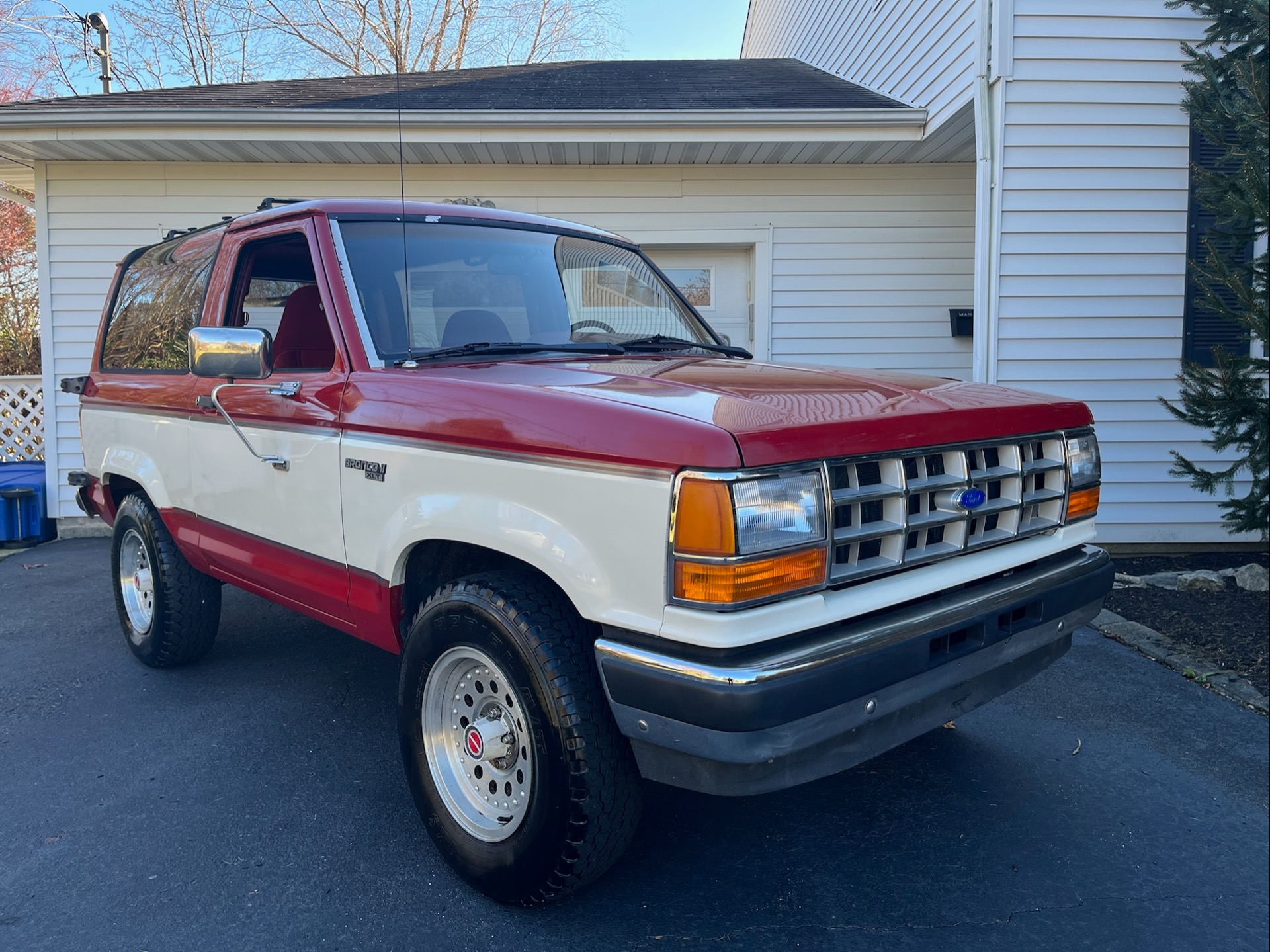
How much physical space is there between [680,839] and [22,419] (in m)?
8.95

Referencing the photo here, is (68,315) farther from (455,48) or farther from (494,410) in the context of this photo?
(455,48)

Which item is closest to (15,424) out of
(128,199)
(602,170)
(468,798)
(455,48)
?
(128,199)

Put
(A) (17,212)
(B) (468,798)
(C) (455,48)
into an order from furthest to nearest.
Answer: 1. (C) (455,48)
2. (A) (17,212)
3. (B) (468,798)

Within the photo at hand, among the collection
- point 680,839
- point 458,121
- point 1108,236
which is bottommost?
point 680,839

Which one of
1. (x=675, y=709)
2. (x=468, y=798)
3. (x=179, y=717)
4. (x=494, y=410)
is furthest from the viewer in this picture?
(x=179, y=717)

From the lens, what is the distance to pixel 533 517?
7.55ft

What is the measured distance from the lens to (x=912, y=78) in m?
7.70

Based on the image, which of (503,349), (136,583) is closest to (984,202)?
(503,349)

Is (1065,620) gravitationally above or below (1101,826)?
above

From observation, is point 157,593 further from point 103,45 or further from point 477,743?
point 103,45

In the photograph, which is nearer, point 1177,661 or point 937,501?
point 937,501

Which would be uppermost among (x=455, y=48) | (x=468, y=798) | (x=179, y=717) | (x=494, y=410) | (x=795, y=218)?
(x=455, y=48)

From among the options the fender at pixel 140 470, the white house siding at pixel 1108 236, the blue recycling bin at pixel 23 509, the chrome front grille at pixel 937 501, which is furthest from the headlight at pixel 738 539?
the blue recycling bin at pixel 23 509

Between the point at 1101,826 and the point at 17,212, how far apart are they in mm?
20826
